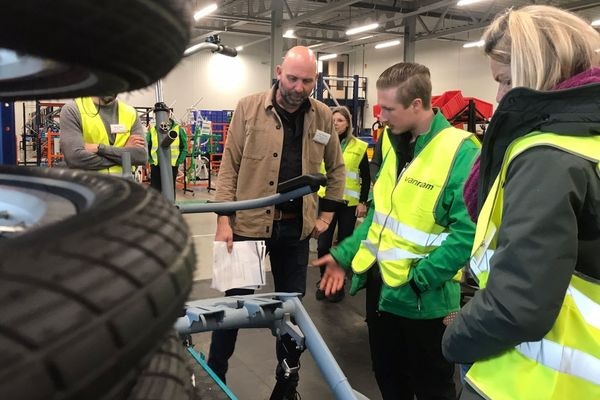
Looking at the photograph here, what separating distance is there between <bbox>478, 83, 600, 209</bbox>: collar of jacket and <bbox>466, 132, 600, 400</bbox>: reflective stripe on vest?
24 mm

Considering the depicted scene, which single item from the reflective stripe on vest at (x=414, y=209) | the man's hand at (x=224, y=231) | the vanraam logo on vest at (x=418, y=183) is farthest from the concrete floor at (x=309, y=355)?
the vanraam logo on vest at (x=418, y=183)

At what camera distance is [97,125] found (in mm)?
2740

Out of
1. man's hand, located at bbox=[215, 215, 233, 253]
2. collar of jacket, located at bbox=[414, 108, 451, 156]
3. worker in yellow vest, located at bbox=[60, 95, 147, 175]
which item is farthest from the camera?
worker in yellow vest, located at bbox=[60, 95, 147, 175]

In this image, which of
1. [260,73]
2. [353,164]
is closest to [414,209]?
[353,164]

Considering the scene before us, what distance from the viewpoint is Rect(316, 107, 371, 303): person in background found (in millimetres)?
4492

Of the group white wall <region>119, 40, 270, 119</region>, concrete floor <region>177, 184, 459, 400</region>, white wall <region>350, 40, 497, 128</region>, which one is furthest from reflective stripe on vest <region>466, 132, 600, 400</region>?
white wall <region>119, 40, 270, 119</region>

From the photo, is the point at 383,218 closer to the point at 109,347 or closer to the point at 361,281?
the point at 361,281

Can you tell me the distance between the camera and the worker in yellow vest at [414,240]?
1792mm

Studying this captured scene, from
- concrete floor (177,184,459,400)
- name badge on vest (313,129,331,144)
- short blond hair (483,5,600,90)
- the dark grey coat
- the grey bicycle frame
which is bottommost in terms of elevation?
concrete floor (177,184,459,400)

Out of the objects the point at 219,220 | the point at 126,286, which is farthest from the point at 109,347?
the point at 219,220

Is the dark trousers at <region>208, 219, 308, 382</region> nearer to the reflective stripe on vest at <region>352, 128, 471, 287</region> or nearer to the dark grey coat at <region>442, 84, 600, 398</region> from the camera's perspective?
the reflective stripe on vest at <region>352, 128, 471, 287</region>

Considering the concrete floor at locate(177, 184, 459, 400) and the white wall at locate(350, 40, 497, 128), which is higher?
Answer: the white wall at locate(350, 40, 497, 128)

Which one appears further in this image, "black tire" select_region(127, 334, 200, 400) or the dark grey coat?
the dark grey coat

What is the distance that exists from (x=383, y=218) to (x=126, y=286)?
162 centimetres
